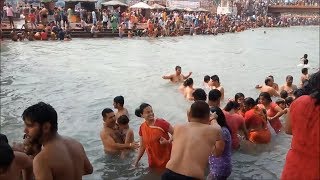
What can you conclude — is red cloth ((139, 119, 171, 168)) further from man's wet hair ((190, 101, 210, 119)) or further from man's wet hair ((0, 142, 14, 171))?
man's wet hair ((0, 142, 14, 171))

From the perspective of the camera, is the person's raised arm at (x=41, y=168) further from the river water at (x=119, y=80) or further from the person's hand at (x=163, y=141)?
the river water at (x=119, y=80)

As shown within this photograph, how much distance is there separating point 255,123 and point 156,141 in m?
2.45

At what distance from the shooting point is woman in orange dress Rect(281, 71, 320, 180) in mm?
2867

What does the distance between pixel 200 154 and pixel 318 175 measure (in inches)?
48.3

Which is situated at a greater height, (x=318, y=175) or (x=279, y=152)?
(x=318, y=175)

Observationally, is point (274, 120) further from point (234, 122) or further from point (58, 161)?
point (58, 161)

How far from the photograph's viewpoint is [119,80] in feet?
51.5

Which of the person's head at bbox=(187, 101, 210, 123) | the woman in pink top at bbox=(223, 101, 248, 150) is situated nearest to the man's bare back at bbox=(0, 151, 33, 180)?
the person's head at bbox=(187, 101, 210, 123)

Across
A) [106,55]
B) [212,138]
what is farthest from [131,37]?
[212,138]

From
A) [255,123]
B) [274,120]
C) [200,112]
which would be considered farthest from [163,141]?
[274,120]

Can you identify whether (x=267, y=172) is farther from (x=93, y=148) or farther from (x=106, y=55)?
(x=106, y=55)

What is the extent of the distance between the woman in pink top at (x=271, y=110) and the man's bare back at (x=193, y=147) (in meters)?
4.33

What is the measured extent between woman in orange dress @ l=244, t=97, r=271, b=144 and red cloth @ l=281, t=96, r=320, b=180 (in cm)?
421

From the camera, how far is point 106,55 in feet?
72.0
